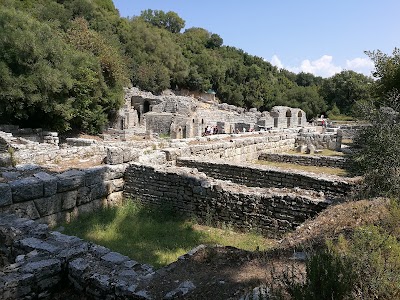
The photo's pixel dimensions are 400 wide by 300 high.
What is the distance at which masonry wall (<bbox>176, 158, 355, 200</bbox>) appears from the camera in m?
8.79

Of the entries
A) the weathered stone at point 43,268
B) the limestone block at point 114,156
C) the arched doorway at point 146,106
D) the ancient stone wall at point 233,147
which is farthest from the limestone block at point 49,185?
the arched doorway at point 146,106

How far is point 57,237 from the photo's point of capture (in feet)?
18.4

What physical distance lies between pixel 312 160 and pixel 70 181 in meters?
10.8

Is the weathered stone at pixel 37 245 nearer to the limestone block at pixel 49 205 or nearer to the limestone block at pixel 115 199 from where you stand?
the limestone block at pixel 49 205

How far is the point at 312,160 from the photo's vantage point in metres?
15.4

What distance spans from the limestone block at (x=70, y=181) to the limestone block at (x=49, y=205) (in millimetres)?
221

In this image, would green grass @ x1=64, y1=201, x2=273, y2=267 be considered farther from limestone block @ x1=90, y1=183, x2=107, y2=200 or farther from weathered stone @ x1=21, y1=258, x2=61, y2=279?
weathered stone @ x1=21, y1=258, x2=61, y2=279

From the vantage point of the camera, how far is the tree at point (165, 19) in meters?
89.3

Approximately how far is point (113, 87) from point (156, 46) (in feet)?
111

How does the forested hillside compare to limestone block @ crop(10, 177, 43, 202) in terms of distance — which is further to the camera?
the forested hillside

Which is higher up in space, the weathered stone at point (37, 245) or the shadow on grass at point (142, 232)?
the weathered stone at point (37, 245)

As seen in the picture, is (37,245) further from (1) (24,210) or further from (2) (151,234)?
(2) (151,234)

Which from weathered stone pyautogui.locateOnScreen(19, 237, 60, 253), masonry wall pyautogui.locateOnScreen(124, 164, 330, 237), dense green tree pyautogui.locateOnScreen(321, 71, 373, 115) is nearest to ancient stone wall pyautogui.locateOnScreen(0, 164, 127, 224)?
masonry wall pyautogui.locateOnScreen(124, 164, 330, 237)

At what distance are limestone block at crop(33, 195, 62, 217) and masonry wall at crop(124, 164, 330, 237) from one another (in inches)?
86.0
